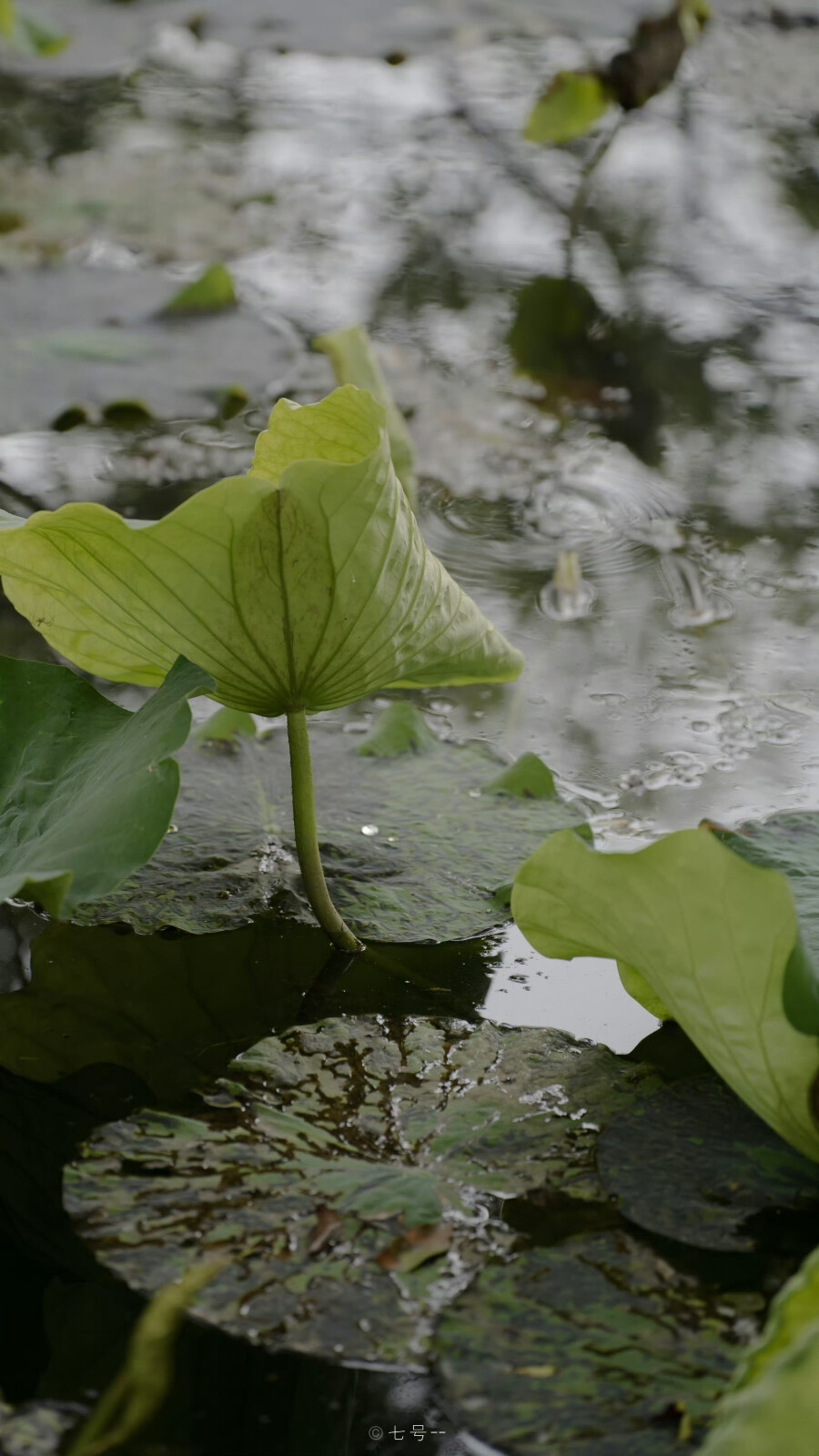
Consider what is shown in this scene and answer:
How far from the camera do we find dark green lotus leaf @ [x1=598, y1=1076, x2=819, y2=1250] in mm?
543

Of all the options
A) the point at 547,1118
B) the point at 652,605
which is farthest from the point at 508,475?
the point at 547,1118

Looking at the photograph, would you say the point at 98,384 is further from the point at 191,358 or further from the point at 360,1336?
the point at 360,1336

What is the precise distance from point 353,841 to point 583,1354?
1.38 feet

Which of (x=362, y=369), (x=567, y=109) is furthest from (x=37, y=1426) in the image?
(x=567, y=109)

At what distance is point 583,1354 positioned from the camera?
488mm

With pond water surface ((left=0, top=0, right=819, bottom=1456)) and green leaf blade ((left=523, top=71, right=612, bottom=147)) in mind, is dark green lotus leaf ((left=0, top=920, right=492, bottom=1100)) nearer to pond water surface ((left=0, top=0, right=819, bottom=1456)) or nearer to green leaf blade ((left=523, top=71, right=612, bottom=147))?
pond water surface ((left=0, top=0, right=819, bottom=1456))

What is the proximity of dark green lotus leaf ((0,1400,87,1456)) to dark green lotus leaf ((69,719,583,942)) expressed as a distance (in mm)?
320

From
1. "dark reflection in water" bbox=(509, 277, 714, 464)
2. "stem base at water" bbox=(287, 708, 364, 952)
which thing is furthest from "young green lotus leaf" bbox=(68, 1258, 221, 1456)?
"dark reflection in water" bbox=(509, 277, 714, 464)

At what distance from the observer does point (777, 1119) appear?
1.82 ft

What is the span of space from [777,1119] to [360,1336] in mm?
190

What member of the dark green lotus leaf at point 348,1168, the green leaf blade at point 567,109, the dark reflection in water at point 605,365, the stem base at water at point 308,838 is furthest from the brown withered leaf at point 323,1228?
the green leaf blade at point 567,109

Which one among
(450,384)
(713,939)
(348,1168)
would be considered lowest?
(450,384)

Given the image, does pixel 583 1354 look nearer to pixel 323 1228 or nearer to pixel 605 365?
pixel 323 1228

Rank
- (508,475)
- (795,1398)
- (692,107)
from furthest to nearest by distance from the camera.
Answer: (692,107) → (508,475) → (795,1398)
